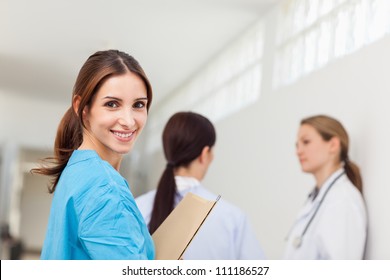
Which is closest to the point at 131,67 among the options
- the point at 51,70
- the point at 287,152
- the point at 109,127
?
the point at 109,127

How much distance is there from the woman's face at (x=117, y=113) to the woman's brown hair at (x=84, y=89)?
0.03ft

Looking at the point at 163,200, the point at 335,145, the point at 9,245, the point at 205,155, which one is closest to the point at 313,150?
the point at 335,145

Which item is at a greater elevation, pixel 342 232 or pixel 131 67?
pixel 131 67

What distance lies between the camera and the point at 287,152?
4098mm

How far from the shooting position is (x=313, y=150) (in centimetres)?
288

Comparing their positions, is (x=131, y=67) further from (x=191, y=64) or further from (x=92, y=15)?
(x=191, y=64)

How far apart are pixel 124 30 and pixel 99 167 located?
4.39 m

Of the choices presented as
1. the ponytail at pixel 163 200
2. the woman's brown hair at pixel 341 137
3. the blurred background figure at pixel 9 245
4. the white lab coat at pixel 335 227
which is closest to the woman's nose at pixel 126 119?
the ponytail at pixel 163 200

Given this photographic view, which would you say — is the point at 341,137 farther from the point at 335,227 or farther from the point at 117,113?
the point at 117,113

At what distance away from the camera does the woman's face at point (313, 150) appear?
2842 millimetres

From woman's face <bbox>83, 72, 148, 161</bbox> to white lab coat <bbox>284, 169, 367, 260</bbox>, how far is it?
1627mm

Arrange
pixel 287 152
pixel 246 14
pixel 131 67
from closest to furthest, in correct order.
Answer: pixel 131 67 → pixel 287 152 → pixel 246 14

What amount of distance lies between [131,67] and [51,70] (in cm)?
532

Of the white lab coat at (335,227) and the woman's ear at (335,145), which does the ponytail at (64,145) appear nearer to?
the white lab coat at (335,227)
